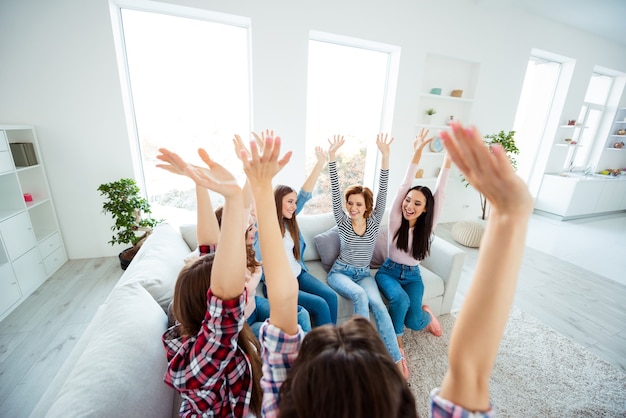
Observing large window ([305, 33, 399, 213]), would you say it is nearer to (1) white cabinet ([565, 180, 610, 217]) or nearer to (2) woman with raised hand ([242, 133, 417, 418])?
(2) woman with raised hand ([242, 133, 417, 418])

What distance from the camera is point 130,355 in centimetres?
89

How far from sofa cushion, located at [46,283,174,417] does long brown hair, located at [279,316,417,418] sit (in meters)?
0.61

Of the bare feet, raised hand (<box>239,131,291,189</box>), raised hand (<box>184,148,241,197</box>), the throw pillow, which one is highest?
raised hand (<box>239,131,291,189</box>)

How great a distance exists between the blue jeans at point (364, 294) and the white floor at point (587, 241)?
2.98 m

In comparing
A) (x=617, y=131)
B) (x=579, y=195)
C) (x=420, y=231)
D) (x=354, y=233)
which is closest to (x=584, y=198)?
(x=579, y=195)

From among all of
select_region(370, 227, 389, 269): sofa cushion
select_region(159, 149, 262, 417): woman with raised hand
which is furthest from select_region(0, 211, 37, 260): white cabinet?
select_region(370, 227, 389, 269): sofa cushion

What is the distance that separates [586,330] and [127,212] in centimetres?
397

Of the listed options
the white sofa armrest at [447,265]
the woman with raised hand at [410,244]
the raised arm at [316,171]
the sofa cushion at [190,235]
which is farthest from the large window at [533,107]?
the sofa cushion at [190,235]

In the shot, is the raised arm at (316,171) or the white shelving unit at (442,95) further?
the white shelving unit at (442,95)

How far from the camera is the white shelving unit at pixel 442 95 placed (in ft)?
11.8

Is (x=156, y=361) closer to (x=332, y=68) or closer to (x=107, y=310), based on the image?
(x=107, y=310)

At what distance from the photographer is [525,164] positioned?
4.87 metres

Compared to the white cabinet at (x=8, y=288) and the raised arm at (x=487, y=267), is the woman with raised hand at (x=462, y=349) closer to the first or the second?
the raised arm at (x=487, y=267)

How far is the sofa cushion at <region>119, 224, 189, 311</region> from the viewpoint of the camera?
129 cm
